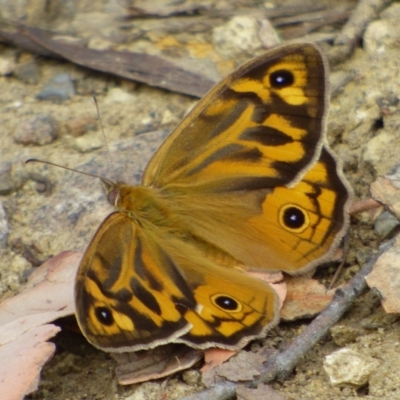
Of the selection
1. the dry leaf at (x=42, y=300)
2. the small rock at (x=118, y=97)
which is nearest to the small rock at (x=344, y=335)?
the dry leaf at (x=42, y=300)

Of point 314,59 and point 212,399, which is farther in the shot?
point 314,59

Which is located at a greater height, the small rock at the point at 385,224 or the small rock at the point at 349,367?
the small rock at the point at 385,224

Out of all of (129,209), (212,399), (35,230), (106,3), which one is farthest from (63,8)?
(212,399)

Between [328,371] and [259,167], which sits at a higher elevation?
[259,167]

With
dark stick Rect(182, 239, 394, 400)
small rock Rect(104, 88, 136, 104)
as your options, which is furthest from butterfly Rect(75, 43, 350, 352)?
small rock Rect(104, 88, 136, 104)

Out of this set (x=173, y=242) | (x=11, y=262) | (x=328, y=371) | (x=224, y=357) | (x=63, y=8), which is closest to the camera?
(x=328, y=371)

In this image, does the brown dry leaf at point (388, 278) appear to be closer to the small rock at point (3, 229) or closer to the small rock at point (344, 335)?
the small rock at point (344, 335)

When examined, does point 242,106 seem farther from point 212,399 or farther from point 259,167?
point 212,399

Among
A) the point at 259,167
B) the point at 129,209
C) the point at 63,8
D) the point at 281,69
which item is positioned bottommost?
the point at 63,8
